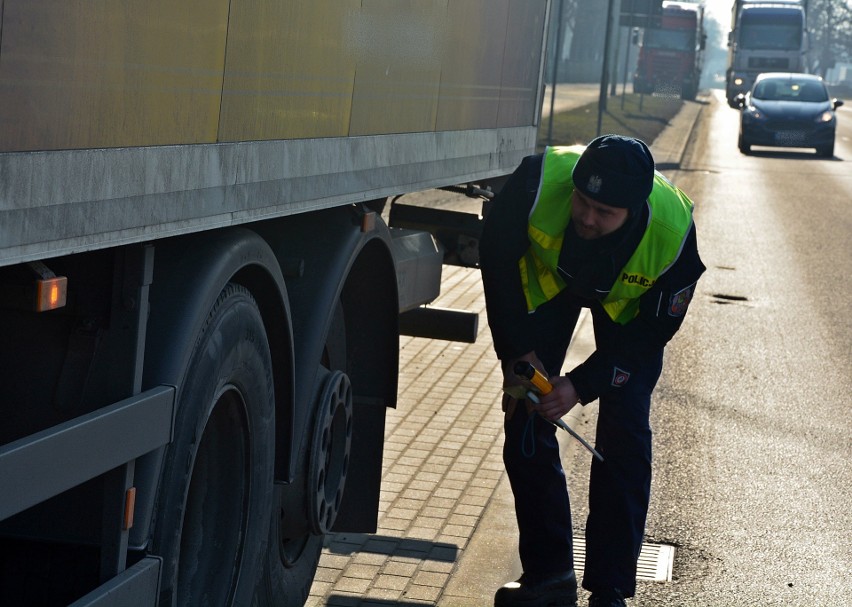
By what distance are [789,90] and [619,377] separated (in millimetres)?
28549

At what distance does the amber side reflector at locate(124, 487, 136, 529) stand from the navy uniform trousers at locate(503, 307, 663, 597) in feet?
6.76

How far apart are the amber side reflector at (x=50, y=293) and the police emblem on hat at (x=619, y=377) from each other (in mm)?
2313

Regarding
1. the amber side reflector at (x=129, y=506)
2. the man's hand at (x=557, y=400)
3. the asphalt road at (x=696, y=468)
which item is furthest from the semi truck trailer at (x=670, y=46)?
the amber side reflector at (x=129, y=506)

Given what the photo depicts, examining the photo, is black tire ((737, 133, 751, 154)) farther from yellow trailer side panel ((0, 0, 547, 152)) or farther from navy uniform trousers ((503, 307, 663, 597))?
navy uniform trousers ((503, 307, 663, 597))

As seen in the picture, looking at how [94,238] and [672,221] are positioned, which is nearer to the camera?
[94,238]

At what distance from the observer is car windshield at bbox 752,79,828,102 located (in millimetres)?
31266

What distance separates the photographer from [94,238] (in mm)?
2350

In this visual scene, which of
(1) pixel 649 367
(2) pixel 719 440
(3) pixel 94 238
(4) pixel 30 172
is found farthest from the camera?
(2) pixel 719 440

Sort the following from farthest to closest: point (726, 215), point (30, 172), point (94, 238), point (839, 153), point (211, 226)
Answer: point (839, 153), point (726, 215), point (211, 226), point (94, 238), point (30, 172)

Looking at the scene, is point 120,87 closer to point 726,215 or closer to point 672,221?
point 672,221

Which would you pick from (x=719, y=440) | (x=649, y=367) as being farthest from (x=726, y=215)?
(x=649, y=367)

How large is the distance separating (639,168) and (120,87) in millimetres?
1963

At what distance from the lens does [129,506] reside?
267cm

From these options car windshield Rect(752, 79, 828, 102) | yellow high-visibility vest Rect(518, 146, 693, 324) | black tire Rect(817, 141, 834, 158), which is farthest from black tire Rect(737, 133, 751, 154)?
yellow high-visibility vest Rect(518, 146, 693, 324)
